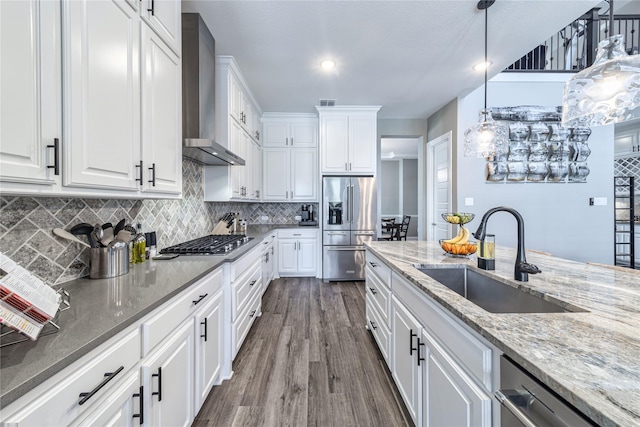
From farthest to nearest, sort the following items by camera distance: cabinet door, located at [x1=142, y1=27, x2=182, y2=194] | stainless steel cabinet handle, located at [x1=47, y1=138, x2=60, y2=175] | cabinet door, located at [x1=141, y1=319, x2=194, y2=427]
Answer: cabinet door, located at [x1=142, y1=27, x2=182, y2=194] < cabinet door, located at [x1=141, y1=319, x2=194, y2=427] < stainless steel cabinet handle, located at [x1=47, y1=138, x2=60, y2=175]

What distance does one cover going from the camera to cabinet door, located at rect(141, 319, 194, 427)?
992 mm

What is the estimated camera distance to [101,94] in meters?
1.07

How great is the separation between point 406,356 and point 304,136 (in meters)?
3.78

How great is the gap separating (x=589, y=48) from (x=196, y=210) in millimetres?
5647

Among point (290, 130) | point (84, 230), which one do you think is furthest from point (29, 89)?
point (290, 130)

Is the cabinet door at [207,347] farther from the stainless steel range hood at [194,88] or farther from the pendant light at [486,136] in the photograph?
the pendant light at [486,136]

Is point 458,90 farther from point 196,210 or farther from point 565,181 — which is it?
point 196,210

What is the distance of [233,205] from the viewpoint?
396cm

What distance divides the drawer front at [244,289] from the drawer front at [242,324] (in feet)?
0.20

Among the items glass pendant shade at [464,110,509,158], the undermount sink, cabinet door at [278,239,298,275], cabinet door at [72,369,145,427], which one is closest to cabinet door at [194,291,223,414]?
cabinet door at [72,369,145,427]

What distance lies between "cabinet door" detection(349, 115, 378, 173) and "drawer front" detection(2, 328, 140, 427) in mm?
3734

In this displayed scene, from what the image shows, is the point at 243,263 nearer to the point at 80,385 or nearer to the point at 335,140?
the point at 80,385

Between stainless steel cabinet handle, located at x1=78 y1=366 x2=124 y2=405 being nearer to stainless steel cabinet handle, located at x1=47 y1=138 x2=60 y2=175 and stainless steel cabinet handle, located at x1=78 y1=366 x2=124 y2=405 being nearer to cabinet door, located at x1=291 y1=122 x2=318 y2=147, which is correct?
stainless steel cabinet handle, located at x1=47 y1=138 x2=60 y2=175

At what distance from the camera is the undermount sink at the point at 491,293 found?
1097 millimetres
